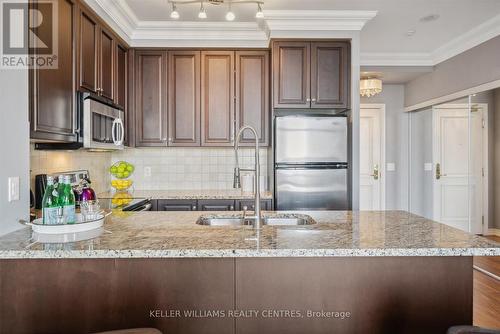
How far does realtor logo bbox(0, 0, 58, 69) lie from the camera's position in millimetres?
1660

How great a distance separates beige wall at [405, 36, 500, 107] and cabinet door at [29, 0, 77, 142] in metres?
3.80

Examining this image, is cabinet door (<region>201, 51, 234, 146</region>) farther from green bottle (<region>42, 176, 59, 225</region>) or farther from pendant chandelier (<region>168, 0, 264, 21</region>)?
green bottle (<region>42, 176, 59, 225</region>)

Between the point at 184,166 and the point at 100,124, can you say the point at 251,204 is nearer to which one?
the point at 184,166

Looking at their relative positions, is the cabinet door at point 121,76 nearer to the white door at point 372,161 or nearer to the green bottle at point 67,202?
the green bottle at point 67,202

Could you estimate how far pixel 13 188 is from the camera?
161 cm

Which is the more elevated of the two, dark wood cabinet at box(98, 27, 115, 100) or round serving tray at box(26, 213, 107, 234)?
dark wood cabinet at box(98, 27, 115, 100)

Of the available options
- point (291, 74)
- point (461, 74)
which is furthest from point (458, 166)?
point (291, 74)

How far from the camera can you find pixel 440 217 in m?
4.58

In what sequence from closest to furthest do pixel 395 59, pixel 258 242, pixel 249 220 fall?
pixel 258 242 < pixel 249 220 < pixel 395 59

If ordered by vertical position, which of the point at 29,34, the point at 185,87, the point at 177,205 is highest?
the point at 185,87

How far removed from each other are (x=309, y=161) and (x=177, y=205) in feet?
4.45

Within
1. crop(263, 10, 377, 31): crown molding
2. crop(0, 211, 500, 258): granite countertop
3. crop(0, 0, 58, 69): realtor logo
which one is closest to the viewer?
crop(0, 211, 500, 258): granite countertop

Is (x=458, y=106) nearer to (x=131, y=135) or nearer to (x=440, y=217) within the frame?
(x=440, y=217)

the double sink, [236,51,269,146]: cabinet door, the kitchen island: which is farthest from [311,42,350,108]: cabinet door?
the kitchen island
